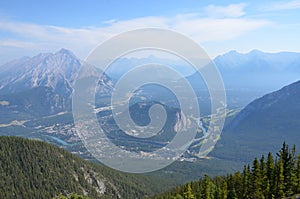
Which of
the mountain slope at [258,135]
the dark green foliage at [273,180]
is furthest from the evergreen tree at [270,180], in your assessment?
the mountain slope at [258,135]

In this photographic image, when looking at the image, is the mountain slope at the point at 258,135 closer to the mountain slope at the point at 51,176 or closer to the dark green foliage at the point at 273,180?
the mountain slope at the point at 51,176

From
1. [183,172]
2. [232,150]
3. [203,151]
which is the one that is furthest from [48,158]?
[232,150]

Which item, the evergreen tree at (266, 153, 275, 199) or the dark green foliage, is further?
the evergreen tree at (266, 153, 275, 199)

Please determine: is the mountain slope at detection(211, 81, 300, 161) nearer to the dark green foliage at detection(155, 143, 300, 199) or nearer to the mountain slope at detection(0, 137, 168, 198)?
the mountain slope at detection(0, 137, 168, 198)

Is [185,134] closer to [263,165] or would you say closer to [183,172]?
[263,165]

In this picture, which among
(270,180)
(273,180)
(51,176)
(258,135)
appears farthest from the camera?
(258,135)

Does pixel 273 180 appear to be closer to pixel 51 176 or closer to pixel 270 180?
pixel 270 180

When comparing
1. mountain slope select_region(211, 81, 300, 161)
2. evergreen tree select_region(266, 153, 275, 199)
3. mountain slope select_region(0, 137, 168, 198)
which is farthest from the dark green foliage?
mountain slope select_region(211, 81, 300, 161)

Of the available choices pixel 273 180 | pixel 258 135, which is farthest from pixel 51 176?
pixel 258 135

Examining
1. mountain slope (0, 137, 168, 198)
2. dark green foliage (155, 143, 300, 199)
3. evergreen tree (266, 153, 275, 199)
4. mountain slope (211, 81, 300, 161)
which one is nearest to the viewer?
dark green foliage (155, 143, 300, 199)
